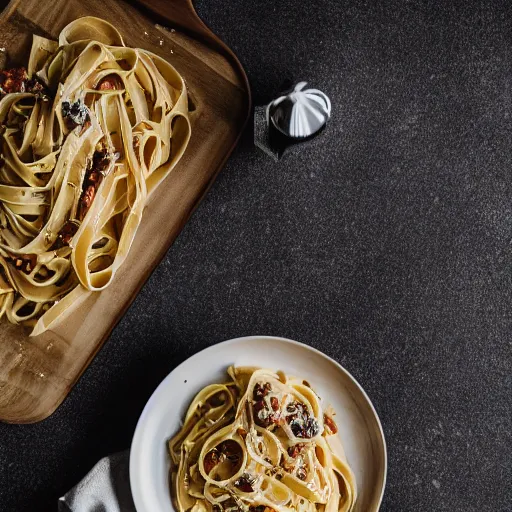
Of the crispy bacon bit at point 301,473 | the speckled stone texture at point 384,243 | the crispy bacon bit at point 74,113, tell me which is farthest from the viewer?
the speckled stone texture at point 384,243

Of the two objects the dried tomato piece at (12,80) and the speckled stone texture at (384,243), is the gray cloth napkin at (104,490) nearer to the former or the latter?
the speckled stone texture at (384,243)

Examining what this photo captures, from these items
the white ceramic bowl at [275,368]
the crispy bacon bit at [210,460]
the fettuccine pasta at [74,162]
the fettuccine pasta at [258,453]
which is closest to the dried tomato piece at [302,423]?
the fettuccine pasta at [258,453]

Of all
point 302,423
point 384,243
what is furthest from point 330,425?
point 384,243

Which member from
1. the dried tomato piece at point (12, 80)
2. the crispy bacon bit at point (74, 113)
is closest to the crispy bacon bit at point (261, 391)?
the crispy bacon bit at point (74, 113)

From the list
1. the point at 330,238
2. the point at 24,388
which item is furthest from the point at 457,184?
the point at 24,388

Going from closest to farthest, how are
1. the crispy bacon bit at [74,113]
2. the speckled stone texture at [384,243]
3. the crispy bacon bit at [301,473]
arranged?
the crispy bacon bit at [74,113], the crispy bacon bit at [301,473], the speckled stone texture at [384,243]

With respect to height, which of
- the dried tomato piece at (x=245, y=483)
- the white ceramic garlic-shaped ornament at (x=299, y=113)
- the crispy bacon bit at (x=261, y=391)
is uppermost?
the white ceramic garlic-shaped ornament at (x=299, y=113)

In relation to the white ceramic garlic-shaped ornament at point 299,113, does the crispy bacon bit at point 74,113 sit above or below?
above

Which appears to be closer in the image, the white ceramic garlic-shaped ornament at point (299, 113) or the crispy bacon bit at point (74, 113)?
the crispy bacon bit at point (74, 113)
